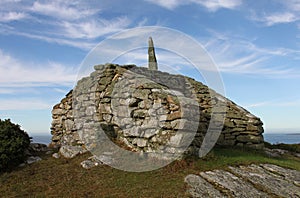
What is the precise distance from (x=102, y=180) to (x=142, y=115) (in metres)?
4.44

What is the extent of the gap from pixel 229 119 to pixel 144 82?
8362 millimetres

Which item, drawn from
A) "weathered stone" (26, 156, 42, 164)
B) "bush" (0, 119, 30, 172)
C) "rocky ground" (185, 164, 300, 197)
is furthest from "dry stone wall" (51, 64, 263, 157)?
"bush" (0, 119, 30, 172)

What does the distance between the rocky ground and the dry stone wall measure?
2.23 m

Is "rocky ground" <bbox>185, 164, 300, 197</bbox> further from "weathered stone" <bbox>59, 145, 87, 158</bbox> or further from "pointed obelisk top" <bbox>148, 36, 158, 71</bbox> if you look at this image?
"pointed obelisk top" <bbox>148, 36, 158, 71</bbox>

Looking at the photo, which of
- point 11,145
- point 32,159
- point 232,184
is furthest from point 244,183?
point 11,145

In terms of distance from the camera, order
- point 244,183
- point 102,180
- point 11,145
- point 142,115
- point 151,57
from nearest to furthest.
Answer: point 244,183 → point 102,180 → point 142,115 → point 11,145 → point 151,57

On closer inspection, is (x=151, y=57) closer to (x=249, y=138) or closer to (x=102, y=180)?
(x=249, y=138)

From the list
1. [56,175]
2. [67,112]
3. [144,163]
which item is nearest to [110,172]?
[144,163]

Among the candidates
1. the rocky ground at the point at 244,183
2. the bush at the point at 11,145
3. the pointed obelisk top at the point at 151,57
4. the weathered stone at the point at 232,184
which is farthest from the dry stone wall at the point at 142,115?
the bush at the point at 11,145

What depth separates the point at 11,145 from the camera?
15.8 meters

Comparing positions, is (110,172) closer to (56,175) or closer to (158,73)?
(56,175)

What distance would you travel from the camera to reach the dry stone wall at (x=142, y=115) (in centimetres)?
1430

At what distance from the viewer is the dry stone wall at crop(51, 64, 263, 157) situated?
14305 millimetres

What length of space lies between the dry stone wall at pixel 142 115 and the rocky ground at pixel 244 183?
7.32ft
